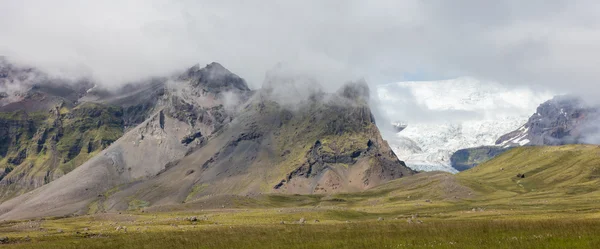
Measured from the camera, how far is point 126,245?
8712cm

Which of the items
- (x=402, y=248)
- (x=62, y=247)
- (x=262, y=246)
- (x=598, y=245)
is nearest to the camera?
(x=598, y=245)

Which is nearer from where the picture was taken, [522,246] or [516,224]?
[522,246]

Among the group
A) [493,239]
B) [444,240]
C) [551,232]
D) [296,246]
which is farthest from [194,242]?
[551,232]

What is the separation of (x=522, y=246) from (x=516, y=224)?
94.0 ft

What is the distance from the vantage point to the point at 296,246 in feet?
250

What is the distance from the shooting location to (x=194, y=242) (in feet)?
277

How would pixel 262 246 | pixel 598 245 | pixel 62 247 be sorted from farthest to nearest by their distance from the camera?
1. pixel 62 247
2. pixel 262 246
3. pixel 598 245

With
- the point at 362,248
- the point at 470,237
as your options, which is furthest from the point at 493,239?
the point at 362,248

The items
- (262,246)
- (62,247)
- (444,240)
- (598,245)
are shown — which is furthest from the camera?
(62,247)

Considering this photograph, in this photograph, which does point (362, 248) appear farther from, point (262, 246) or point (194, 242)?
point (194, 242)

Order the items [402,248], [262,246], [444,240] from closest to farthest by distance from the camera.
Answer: [402,248] < [444,240] < [262,246]

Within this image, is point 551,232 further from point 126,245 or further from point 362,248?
point 126,245

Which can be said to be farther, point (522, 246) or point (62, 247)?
point (62, 247)

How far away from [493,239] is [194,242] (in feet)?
142
